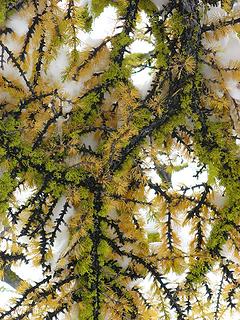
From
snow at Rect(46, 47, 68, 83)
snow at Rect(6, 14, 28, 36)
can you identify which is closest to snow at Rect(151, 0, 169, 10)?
snow at Rect(46, 47, 68, 83)

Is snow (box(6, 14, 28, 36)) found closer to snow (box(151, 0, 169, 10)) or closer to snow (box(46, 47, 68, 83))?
snow (box(46, 47, 68, 83))

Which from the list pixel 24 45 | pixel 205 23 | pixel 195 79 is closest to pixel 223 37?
pixel 205 23

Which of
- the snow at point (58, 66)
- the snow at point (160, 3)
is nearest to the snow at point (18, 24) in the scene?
the snow at point (58, 66)

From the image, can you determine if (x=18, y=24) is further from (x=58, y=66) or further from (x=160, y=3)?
(x=160, y=3)

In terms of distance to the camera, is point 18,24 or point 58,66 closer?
point 18,24

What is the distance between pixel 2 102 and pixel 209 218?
2.80 feet

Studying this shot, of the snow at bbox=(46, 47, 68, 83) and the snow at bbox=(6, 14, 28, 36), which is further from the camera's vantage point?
the snow at bbox=(46, 47, 68, 83)

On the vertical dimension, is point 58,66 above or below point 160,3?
below

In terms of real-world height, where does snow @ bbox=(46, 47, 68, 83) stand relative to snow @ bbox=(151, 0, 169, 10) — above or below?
below

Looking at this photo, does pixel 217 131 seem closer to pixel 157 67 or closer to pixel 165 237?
pixel 157 67

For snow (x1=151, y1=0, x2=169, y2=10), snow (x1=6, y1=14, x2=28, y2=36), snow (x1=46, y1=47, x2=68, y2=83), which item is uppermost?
snow (x1=151, y1=0, x2=169, y2=10)

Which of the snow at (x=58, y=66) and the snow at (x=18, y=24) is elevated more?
the snow at (x=58, y=66)

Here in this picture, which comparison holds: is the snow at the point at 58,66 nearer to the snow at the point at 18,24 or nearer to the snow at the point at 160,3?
the snow at the point at 18,24

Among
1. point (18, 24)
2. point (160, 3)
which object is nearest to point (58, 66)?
point (18, 24)
